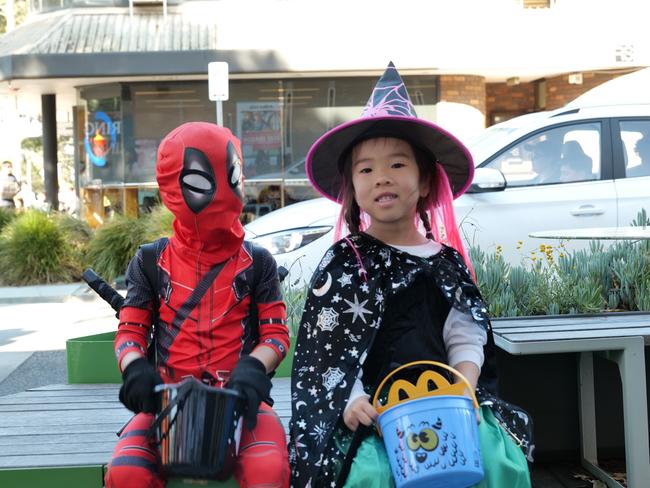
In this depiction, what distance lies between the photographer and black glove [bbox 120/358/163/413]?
2.55 m

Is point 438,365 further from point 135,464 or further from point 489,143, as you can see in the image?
point 489,143

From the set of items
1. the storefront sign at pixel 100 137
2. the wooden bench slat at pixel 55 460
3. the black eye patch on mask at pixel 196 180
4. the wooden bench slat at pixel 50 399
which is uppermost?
the storefront sign at pixel 100 137

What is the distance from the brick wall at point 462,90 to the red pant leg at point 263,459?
13943 millimetres

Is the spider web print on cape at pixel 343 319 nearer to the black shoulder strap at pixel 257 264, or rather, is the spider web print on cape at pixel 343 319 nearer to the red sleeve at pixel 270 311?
the red sleeve at pixel 270 311

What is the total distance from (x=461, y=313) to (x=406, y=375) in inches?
11.3

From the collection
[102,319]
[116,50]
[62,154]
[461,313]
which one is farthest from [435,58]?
[62,154]

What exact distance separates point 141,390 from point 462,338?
3.34 ft

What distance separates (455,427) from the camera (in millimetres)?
2254

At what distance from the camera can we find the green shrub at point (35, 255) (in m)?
12.9

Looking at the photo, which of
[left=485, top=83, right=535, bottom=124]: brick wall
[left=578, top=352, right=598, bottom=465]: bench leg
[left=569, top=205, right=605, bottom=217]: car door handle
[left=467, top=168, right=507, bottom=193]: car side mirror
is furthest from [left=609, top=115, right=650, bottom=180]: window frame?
[left=485, top=83, right=535, bottom=124]: brick wall

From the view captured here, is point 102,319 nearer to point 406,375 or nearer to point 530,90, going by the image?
point 406,375

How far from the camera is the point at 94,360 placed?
12.9 ft

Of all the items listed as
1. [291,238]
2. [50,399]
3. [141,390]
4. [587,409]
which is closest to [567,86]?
[291,238]

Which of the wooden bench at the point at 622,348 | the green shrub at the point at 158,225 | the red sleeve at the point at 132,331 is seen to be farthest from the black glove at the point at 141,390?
the green shrub at the point at 158,225
